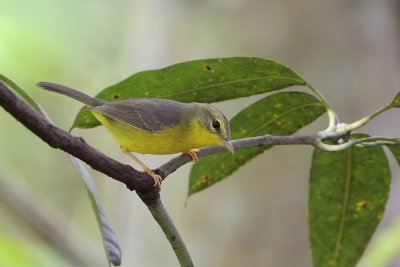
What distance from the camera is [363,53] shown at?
3.92 metres

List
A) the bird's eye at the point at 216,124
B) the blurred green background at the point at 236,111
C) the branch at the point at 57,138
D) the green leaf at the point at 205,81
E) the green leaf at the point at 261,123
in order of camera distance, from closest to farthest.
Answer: the branch at the point at 57,138 < the green leaf at the point at 205,81 < the green leaf at the point at 261,123 < the bird's eye at the point at 216,124 < the blurred green background at the point at 236,111

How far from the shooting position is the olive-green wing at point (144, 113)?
2.17 meters

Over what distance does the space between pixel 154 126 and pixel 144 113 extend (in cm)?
6

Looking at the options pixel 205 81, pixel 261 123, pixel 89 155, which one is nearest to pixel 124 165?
pixel 89 155

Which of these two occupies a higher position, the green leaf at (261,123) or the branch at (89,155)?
the branch at (89,155)

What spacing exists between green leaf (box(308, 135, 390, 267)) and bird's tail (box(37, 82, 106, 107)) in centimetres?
76

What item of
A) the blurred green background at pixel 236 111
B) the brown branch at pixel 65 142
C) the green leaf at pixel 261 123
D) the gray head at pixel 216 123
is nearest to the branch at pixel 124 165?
the brown branch at pixel 65 142

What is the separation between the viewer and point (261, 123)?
217cm

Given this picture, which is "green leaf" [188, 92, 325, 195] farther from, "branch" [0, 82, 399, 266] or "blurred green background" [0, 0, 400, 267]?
"blurred green background" [0, 0, 400, 267]

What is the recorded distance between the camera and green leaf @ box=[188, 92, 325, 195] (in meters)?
2.12

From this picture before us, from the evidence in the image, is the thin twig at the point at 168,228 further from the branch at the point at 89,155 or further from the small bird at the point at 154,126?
the small bird at the point at 154,126

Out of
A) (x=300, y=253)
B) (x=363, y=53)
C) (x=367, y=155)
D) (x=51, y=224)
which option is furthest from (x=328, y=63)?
(x=51, y=224)

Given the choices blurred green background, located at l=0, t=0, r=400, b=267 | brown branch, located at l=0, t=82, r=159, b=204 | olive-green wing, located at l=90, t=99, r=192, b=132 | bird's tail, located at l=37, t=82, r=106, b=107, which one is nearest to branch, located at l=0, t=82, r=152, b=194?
brown branch, located at l=0, t=82, r=159, b=204

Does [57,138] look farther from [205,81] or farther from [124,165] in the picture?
[205,81]
